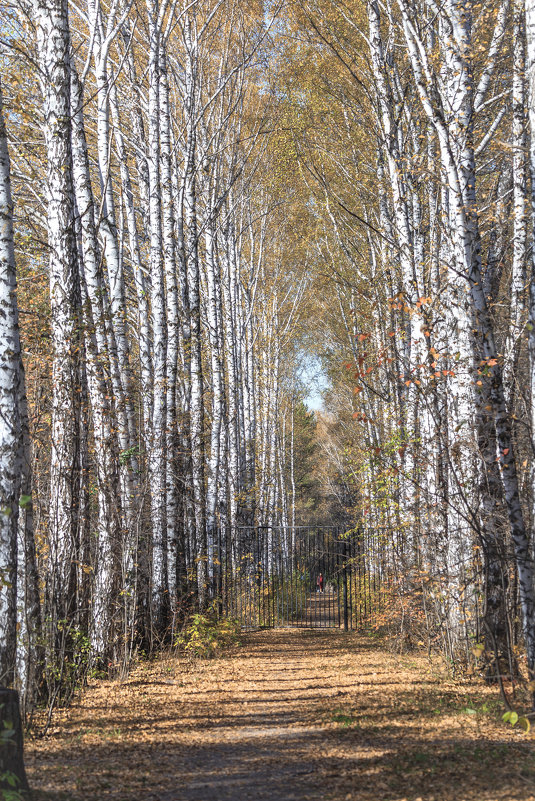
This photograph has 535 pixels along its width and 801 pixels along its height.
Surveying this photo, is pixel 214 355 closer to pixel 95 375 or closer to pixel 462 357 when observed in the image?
pixel 95 375

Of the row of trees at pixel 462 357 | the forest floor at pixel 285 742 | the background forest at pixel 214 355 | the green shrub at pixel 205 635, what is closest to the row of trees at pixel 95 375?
the background forest at pixel 214 355

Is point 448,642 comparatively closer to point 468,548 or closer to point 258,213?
point 468,548

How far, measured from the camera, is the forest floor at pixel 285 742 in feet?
14.1

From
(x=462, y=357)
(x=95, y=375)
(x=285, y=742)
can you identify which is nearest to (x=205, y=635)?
(x=95, y=375)

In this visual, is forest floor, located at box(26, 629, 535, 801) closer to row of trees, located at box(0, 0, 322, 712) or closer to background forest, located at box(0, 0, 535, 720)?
background forest, located at box(0, 0, 535, 720)

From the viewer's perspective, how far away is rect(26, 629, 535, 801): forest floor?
4.30 metres

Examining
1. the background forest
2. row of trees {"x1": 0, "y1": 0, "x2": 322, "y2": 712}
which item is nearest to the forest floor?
the background forest

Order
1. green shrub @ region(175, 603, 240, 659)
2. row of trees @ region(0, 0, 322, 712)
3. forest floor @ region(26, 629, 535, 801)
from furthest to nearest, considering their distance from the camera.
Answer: green shrub @ region(175, 603, 240, 659), row of trees @ region(0, 0, 322, 712), forest floor @ region(26, 629, 535, 801)

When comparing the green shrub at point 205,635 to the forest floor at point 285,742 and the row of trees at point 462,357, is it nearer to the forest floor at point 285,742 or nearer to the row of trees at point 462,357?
the forest floor at point 285,742

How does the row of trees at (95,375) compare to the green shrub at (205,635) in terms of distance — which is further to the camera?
the green shrub at (205,635)

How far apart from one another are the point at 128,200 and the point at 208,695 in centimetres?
822

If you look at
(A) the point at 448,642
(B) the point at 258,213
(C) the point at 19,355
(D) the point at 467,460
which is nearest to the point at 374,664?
(A) the point at 448,642

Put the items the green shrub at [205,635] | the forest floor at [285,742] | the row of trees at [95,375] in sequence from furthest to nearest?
the green shrub at [205,635]
the row of trees at [95,375]
the forest floor at [285,742]

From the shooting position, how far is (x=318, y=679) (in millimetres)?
8531
